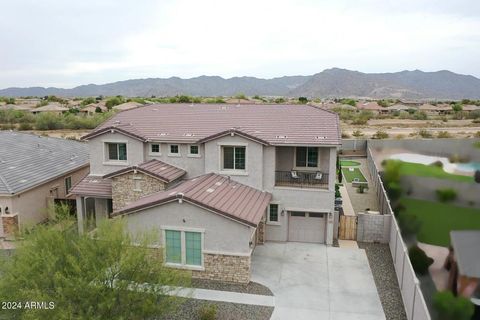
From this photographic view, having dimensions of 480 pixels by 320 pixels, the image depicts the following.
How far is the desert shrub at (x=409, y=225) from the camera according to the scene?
20.6 m

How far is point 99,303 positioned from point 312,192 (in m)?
13.0

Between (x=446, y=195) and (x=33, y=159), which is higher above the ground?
(x=33, y=159)

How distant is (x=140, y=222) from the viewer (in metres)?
18.1

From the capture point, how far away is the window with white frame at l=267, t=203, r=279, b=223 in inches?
866

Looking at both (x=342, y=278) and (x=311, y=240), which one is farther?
(x=311, y=240)

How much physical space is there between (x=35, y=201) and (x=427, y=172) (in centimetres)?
2938

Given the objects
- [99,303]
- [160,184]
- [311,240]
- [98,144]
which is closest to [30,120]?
[98,144]

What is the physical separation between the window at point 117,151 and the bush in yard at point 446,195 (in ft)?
66.2

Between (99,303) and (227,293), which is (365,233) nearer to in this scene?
(227,293)

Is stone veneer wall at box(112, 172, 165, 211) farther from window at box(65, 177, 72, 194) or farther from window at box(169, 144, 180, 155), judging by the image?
window at box(65, 177, 72, 194)

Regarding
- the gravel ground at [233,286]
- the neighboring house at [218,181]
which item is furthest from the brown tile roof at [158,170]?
the gravel ground at [233,286]

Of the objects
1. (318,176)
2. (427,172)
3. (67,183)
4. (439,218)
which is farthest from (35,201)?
(427,172)

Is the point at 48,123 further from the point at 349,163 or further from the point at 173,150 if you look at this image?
the point at 173,150

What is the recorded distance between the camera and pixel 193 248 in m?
17.7
